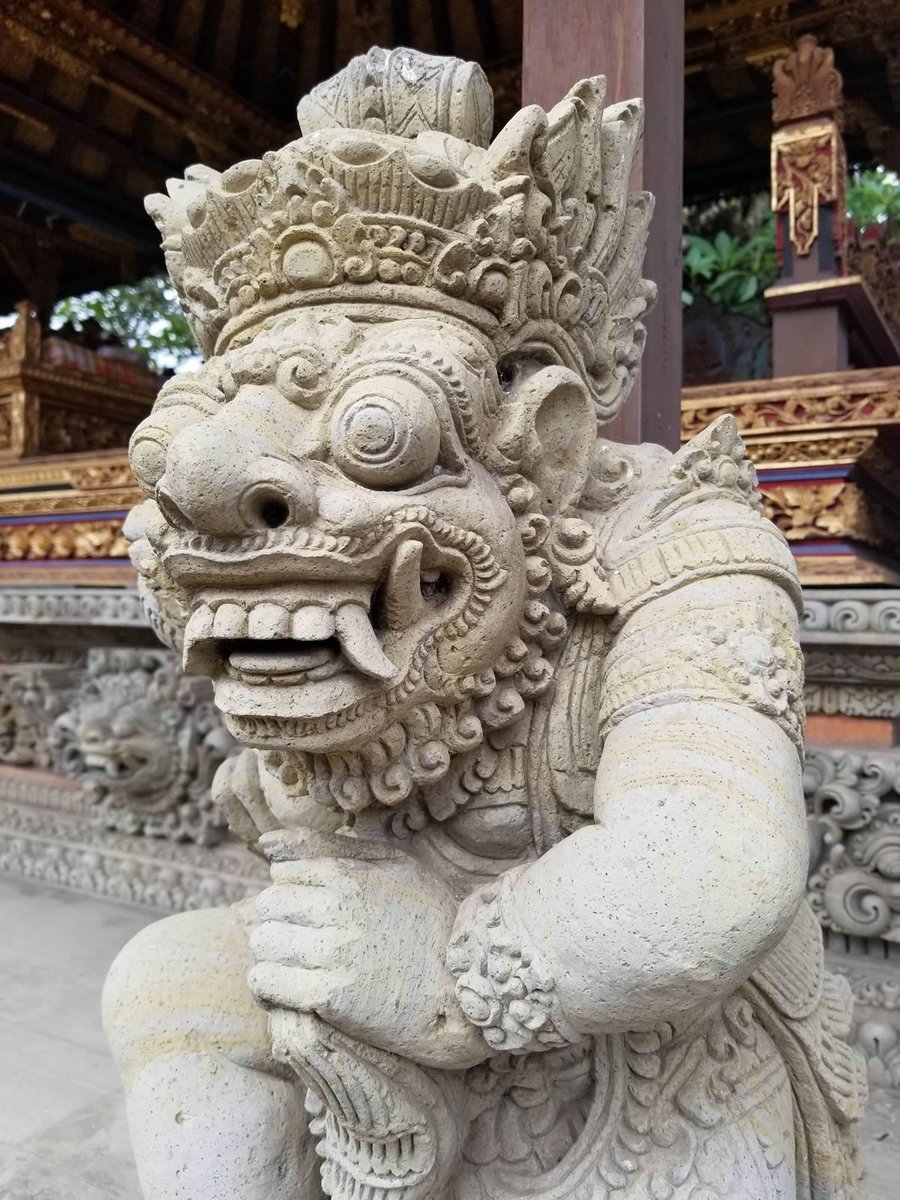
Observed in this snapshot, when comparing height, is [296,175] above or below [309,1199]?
above

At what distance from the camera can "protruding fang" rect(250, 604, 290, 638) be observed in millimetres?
879

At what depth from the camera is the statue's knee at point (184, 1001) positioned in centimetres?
112

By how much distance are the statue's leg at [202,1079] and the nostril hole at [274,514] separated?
Result: 640mm

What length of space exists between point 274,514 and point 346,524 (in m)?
0.08

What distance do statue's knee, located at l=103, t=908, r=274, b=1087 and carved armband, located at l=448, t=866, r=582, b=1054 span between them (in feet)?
1.23

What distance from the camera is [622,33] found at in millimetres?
1623

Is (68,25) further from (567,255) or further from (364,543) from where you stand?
(364,543)

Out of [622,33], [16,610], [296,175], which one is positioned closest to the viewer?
[296,175]

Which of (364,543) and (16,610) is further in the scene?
(16,610)

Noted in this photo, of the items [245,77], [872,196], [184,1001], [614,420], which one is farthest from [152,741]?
[872,196]

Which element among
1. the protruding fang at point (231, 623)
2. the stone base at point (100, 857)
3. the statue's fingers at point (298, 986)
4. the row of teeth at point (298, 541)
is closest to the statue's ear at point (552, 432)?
the row of teeth at point (298, 541)

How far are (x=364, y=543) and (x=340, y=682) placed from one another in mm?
141

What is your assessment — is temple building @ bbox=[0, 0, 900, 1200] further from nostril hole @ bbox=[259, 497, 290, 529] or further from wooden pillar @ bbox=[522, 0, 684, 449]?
nostril hole @ bbox=[259, 497, 290, 529]

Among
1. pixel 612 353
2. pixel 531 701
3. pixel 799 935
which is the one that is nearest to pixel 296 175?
pixel 612 353
